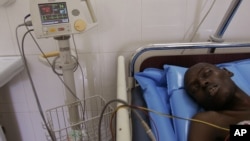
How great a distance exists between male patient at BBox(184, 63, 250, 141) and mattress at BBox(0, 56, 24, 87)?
0.92 m

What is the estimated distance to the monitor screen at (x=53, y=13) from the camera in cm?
87

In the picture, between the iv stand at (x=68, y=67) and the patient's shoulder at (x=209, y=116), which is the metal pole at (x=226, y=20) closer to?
the patient's shoulder at (x=209, y=116)

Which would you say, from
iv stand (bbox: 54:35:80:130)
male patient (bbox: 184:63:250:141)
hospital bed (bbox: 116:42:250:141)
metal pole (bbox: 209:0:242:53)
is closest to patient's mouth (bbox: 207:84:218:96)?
male patient (bbox: 184:63:250:141)

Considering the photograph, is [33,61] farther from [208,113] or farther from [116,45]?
[208,113]

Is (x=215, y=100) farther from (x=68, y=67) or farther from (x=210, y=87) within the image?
(x=68, y=67)

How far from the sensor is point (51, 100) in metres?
1.48

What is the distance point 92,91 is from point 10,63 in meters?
0.51

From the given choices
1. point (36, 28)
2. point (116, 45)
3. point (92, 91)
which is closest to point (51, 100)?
point (92, 91)

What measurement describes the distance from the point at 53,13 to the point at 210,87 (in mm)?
694

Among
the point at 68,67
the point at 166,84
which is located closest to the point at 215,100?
the point at 166,84

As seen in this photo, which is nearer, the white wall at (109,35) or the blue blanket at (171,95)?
the blue blanket at (171,95)

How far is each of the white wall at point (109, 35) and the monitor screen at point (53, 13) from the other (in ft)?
1.25

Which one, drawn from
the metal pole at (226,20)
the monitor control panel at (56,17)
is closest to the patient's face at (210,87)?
the metal pole at (226,20)

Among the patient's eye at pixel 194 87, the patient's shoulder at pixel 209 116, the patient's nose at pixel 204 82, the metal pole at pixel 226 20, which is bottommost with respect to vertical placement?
the patient's shoulder at pixel 209 116
